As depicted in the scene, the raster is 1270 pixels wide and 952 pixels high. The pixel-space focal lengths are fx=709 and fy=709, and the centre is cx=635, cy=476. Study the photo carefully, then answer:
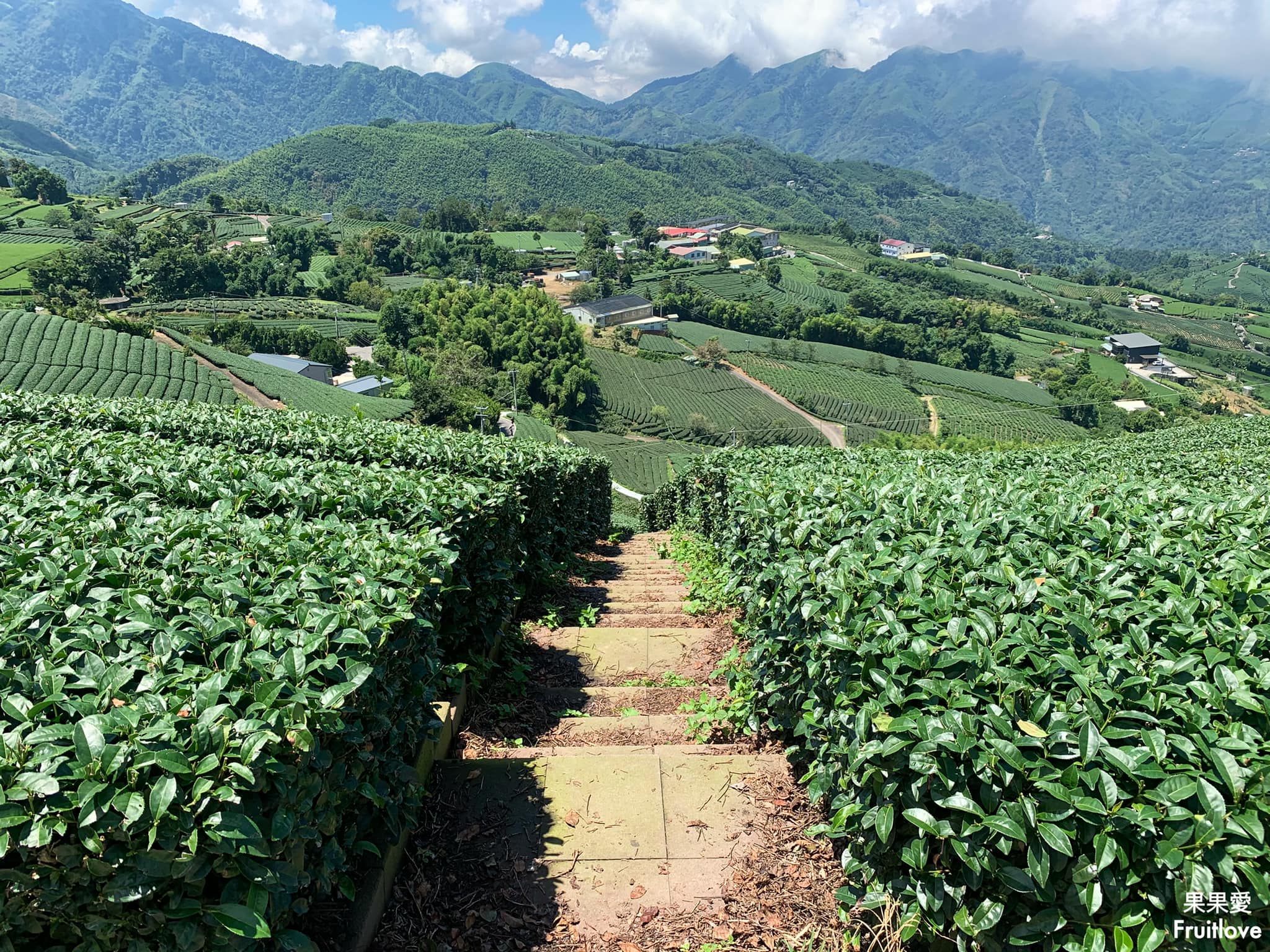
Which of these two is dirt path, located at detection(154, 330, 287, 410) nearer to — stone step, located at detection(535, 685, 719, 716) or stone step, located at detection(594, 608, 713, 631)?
stone step, located at detection(594, 608, 713, 631)

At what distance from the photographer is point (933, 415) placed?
231 feet

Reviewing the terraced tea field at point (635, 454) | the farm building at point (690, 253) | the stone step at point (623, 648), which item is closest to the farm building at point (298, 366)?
the terraced tea field at point (635, 454)

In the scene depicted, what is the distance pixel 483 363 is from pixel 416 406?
1815cm

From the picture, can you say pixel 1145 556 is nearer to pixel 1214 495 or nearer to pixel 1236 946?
pixel 1236 946

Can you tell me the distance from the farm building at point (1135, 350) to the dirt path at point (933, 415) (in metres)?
36.5

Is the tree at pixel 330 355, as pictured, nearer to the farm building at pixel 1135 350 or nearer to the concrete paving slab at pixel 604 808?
the concrete paving slab at pixel 604 808

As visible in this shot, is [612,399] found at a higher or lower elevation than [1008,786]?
lower

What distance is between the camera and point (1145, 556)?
332 centimetres

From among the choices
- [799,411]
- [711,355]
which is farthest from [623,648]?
[711,355]

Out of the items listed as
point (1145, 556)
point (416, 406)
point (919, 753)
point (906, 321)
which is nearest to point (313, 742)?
point (919, 753)

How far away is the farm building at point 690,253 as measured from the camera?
126938 millimetres

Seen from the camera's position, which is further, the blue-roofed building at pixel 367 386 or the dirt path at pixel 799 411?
the dirt path at pixel 799 411

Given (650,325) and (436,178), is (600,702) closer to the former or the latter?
(650,325)

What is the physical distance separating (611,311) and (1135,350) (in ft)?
225
